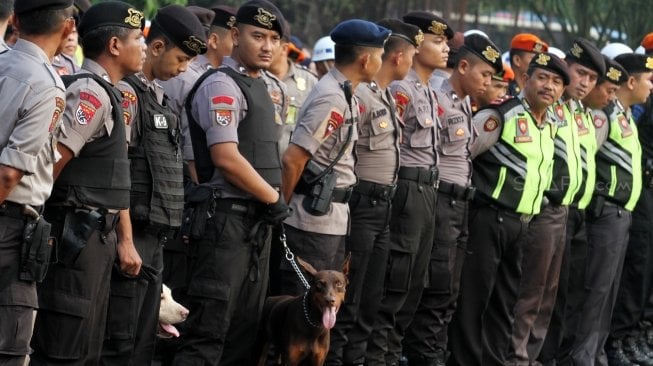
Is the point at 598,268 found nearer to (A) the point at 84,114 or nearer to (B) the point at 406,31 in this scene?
(B) the point at 406,31

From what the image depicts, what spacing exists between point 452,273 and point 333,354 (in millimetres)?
1443

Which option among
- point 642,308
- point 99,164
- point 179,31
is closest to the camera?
point 99,164

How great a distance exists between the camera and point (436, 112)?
9406 millimetres

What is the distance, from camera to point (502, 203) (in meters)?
9.65

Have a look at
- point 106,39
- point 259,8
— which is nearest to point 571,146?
point 259,8

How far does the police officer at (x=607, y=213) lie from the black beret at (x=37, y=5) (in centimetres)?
608

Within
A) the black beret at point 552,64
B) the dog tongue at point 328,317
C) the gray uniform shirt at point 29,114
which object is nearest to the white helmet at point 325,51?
the black beret at point 552,64

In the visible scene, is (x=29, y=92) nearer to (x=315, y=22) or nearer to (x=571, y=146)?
(x=571, y=146)

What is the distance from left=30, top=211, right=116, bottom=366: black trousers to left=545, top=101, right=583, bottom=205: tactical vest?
4572 millimetres

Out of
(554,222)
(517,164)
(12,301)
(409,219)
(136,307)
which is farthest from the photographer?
(554,222)

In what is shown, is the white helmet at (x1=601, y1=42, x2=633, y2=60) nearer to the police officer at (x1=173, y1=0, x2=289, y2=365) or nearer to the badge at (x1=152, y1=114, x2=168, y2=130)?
the police officer at (x1=173, y1=0, x2=289, y2=365)

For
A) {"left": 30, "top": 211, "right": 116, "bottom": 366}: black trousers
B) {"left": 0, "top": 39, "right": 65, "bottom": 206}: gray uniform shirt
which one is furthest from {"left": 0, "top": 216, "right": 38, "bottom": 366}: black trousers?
{"left": 30, "top": 211, "right": 116, "bottom": 366}: black trousers

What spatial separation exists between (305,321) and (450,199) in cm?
212

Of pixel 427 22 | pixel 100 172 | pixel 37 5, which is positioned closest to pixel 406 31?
pixel 427 22
